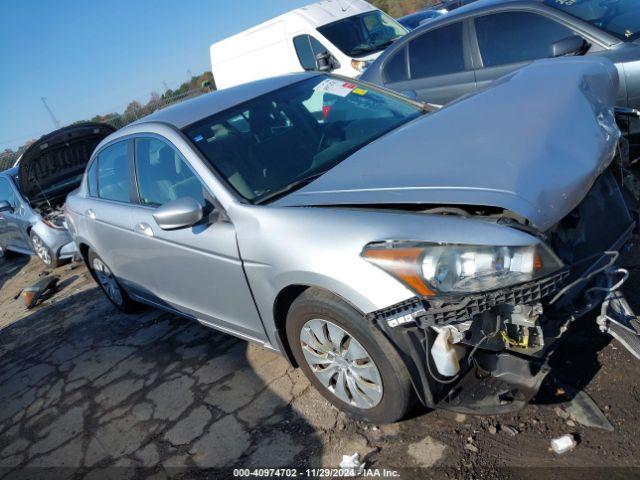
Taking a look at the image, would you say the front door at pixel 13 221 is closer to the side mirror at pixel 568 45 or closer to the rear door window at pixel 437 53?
the rear door window at pixel 437 53

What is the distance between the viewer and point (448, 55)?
5.46 meters

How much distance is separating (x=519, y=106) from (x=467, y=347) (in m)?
1.31

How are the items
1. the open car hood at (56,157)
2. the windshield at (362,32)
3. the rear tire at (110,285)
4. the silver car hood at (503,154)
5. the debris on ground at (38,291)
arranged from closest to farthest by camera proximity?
the silver car hood at (503,154)
the rear tire at (110,285)
the debris on ground at (38,291)
the open car hood at (56,157)
the windshield at (362,32)

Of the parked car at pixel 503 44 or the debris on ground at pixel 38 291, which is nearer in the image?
the parked car at pixel 503 44

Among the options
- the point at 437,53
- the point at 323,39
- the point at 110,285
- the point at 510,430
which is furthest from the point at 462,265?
the point at 323,39

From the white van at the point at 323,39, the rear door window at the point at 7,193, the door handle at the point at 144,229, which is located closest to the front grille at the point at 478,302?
the door handle at the point at 144,229

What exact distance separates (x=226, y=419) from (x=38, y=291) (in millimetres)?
4524

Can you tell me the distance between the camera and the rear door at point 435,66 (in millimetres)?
5297

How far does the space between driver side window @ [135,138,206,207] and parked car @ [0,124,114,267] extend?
4076mm

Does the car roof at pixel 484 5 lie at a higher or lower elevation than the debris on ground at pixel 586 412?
higher

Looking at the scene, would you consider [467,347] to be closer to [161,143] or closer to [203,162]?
[203,162]

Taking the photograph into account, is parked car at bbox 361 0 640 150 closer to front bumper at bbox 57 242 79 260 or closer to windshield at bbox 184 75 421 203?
windshield at bbox 184 75 421 203

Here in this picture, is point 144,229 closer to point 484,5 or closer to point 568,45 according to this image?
point 568,45

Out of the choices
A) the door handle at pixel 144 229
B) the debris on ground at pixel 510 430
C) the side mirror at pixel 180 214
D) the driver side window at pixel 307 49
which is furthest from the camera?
the driver side window at pixel 307 49
